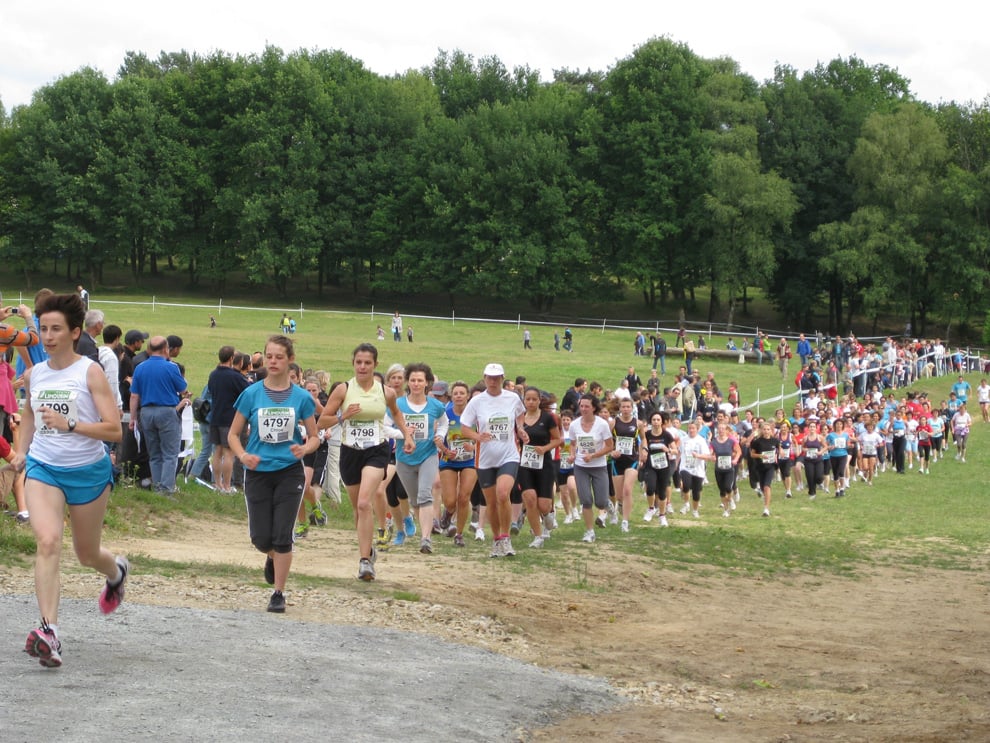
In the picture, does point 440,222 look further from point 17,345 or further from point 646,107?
point 17,345

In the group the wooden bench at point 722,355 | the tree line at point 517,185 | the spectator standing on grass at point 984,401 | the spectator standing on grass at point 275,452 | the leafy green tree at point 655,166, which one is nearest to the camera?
the spectator standing on grass at point 275,452

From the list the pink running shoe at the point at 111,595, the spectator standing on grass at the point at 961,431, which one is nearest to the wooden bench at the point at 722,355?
the spectator standing on grass at the point at 961,431

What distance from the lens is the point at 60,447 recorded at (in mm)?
6953

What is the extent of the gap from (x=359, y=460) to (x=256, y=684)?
385 centimetres

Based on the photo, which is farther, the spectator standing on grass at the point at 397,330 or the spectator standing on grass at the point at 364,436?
the spectator standing on grass at the point at 397,330

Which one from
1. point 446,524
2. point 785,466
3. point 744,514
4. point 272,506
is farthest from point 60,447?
point 785,466

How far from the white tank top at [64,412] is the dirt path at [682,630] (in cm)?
223

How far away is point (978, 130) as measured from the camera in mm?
Answer: 73562

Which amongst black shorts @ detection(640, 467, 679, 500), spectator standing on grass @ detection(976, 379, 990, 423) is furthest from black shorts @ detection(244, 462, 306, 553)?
spectator standing on grass @ detection(976, 379, 990, 423)

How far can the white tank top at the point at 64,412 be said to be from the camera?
696cm

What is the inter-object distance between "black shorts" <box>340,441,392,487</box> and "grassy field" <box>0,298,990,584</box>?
2483 mm

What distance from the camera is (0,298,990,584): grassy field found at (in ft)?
46.4

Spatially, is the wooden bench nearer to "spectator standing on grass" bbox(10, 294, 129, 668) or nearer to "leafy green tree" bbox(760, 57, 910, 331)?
"leafy green tree" bbox(760, 57, 910, 331)

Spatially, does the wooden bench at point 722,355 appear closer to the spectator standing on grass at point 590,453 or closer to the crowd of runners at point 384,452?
the crowd of runners at point 384,452
